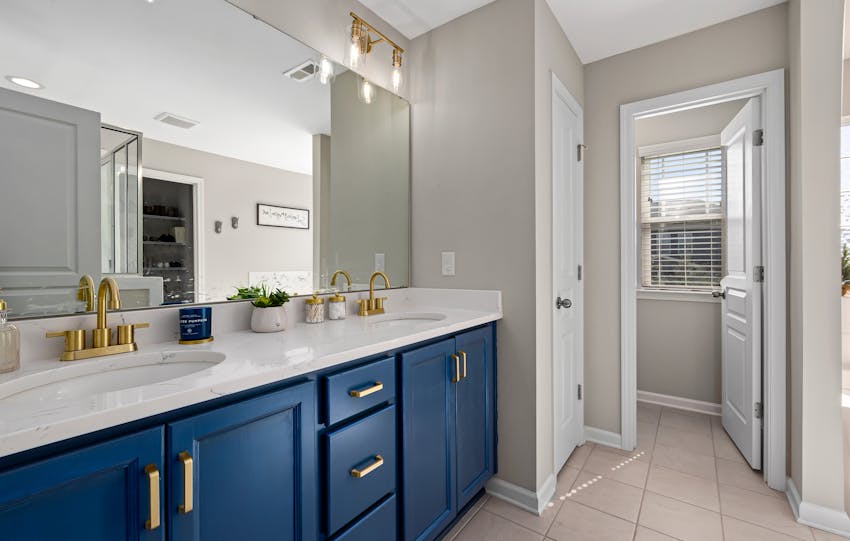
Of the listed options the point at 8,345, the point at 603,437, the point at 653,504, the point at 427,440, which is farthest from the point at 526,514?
the point at 8,345

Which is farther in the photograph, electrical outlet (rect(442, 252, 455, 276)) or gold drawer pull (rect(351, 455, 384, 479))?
electrical outlet (rect(442, 252, 455, 276))

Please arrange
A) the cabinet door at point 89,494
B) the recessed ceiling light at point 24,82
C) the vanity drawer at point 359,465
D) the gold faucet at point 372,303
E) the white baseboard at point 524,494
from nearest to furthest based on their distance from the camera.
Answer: the cabinet door at point 89,494 < the recessed ceiling light at point 24,82 < the vanity drawer at point 359,465 < the white baseboard at point 524,494 < the gold faucet at point 372,303

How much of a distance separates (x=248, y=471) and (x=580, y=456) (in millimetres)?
2101

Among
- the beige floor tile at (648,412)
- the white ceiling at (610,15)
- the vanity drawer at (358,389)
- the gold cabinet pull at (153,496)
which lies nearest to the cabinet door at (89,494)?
the gold cabinet pull at (153,496)

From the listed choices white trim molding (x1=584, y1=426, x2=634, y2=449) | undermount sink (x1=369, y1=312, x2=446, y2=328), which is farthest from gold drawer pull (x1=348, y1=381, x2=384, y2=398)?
white trim molding (x1=584, y1=426, x2=634, y2=449)

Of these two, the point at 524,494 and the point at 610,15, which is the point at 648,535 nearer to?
the point at 524,494

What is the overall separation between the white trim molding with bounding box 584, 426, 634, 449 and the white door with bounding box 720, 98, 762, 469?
2.22 feet

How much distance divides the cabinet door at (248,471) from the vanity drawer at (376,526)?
0.16m

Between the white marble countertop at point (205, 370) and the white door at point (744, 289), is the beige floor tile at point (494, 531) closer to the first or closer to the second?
the white marble countertop at point (205, 370)

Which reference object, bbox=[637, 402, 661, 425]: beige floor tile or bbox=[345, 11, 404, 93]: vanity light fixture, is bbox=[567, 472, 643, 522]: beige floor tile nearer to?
bbox=[637, 402, 661, 425]: beige floor tile

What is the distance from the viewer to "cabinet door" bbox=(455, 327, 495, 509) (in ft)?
5.50

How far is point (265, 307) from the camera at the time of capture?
1.48 m

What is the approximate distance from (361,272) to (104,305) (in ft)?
3.65

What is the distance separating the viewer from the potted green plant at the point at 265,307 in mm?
1456
